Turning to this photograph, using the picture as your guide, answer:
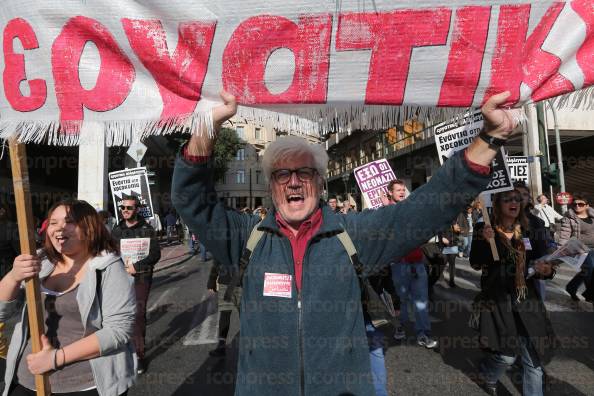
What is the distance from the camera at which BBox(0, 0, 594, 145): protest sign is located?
1650mm

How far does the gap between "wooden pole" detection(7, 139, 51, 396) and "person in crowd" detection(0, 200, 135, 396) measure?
43 mm

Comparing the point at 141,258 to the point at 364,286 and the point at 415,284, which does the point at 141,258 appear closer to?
the point at 415,284

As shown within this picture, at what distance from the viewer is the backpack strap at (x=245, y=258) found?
179 cm

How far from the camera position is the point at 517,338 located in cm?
313

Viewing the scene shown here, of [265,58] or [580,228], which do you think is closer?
[265,58]

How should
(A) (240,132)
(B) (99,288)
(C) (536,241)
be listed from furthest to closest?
(A) (240,132), (C) (536,241), (B) (99,288)

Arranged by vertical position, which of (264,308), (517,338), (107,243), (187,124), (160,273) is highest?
(187,124)

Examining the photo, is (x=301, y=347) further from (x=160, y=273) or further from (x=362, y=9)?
(x=160, y=273)

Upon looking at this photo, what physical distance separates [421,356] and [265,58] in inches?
156

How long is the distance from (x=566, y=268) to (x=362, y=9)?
10.6m

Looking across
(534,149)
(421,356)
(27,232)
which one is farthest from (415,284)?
(534,149)

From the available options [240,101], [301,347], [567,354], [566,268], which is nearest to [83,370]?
[301,347]

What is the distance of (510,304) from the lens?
3252mm

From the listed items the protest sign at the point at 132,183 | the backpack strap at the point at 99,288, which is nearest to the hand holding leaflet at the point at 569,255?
the backpack strap at the point at 99,288
